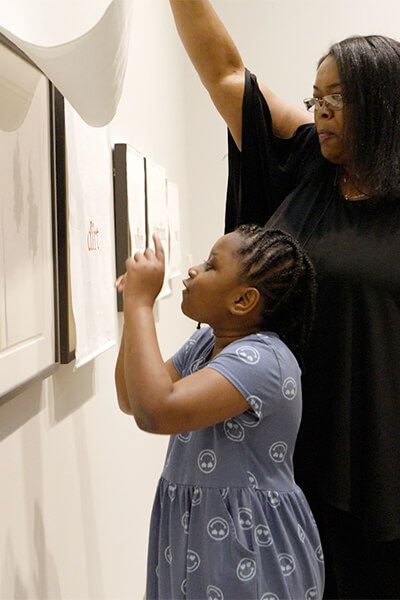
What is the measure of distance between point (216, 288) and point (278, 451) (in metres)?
0.24

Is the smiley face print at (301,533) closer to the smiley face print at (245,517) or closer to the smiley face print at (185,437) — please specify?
the smiley face print at (245,517)

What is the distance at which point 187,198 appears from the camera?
304 cm

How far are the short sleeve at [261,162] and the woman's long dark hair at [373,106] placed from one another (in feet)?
0.41

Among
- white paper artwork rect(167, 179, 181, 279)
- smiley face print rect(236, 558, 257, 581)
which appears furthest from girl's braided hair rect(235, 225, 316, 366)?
white paper artwork rect(167, 179, 181, 279)

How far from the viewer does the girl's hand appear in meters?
0.83

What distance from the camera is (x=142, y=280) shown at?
0.83 metres

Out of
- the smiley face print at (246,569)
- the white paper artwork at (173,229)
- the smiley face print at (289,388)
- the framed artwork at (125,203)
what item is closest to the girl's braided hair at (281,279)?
the smiley face print at (289,388)

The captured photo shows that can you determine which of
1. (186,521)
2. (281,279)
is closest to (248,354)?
(281,279)

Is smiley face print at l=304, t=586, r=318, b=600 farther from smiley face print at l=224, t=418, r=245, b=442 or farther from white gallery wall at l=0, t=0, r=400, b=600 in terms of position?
white gallery wall at l=0, t=0, r=400, b=600

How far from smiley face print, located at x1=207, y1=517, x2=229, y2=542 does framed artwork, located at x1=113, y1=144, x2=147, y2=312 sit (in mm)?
830

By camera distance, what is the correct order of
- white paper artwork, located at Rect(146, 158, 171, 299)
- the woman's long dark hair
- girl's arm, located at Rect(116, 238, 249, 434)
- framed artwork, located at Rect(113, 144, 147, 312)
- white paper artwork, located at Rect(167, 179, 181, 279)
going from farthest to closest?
white paper artwork, located at Rect(167, 179, 181, 279) < white paper artwork, located at Rect(146, 158, 171, 299) < framed artwork, located at Rect(113, 144, 147, 312) < the woman's long dark hair < girl's arm, located at Rect(116, 238, 249, 434)

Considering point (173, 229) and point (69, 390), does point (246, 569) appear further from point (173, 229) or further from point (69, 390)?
point (173, 229)

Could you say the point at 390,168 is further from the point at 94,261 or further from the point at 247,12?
the point at 247,12

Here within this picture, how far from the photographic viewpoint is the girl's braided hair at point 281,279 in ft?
3.03
